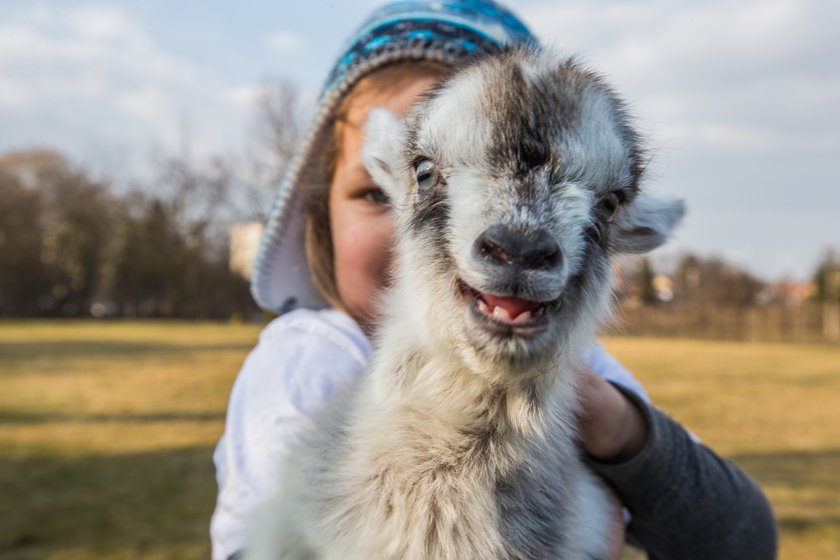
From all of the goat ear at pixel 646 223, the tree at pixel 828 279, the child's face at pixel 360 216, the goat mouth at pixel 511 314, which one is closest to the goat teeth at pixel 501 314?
the goat mouth at pixel 511 314

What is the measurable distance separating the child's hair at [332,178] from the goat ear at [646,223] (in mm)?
780

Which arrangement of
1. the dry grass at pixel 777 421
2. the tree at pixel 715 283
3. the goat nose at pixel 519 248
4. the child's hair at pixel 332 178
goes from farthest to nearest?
the tree at pixel 715 283, the dry grass at pixel 777 421, the child's hair at pixel 332 178, the goat nose at pixel 519 248

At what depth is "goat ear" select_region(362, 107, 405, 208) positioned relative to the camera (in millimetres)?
1709

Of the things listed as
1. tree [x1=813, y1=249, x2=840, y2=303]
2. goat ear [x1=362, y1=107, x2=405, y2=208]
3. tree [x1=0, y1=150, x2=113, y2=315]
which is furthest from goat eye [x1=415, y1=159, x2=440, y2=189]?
tree [x1=813, y1=249, x2=840, y2=303]

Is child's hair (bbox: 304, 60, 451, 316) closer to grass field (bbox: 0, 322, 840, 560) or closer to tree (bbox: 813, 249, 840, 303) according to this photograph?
grass field (bbox: 0, 322, 840, 560)

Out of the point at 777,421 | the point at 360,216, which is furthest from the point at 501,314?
the point at 777,421

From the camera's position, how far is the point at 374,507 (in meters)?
1.36

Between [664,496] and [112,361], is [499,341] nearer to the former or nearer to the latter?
[664,496]

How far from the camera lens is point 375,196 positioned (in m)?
2.10

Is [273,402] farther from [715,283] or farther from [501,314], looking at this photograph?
[715,283]

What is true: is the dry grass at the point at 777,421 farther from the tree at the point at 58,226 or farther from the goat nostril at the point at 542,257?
the tree at the point at 58,226

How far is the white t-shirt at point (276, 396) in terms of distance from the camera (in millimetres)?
1737

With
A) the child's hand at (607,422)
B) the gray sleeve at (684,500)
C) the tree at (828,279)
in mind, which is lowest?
the tree at (828,279)

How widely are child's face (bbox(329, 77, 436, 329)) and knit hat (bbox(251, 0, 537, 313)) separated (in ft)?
0.30
